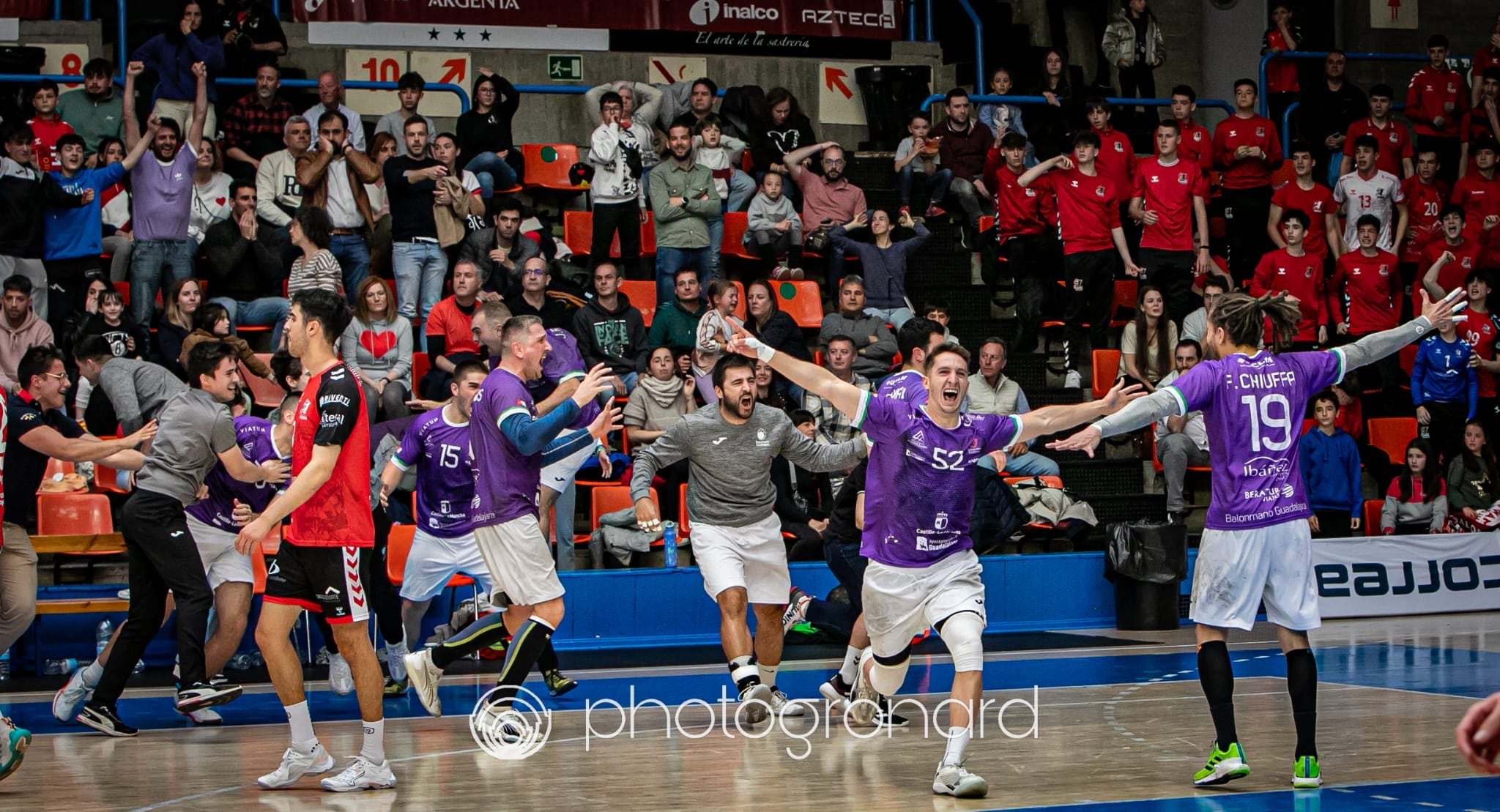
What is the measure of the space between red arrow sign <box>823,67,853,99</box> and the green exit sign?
10.1 feet

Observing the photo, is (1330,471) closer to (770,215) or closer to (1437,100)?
(770,215)

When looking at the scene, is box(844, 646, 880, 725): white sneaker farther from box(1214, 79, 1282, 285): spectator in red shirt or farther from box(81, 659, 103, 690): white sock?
box(1214, 79, 1282, 285): spectator in red shirt

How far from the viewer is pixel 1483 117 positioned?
18.9 metres

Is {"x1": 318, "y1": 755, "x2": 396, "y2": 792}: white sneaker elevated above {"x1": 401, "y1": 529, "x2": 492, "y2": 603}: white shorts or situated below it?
below

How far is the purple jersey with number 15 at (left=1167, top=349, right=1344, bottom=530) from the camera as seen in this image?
7.18m

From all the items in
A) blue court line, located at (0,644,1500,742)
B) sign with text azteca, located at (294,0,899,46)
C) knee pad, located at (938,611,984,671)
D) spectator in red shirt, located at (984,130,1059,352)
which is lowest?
blue court line, located at (0,644,1500,742)

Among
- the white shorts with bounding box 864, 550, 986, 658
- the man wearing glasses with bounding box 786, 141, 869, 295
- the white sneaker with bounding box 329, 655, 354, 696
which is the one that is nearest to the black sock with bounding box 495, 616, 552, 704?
the white shorts with bounding box 864, 550, 986, 658

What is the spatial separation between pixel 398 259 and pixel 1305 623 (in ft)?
33.8

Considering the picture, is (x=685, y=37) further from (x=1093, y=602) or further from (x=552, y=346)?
(x=1093, y=602)

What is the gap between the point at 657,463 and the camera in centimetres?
973

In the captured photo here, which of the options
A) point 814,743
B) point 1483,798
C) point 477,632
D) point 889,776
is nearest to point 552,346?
point 477,632

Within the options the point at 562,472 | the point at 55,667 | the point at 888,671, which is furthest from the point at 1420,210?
the point at 55,667

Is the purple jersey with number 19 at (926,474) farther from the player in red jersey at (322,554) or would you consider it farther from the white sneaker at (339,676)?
the white sneaker at (339,676)

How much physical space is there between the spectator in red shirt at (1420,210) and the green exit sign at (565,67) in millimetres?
10012
